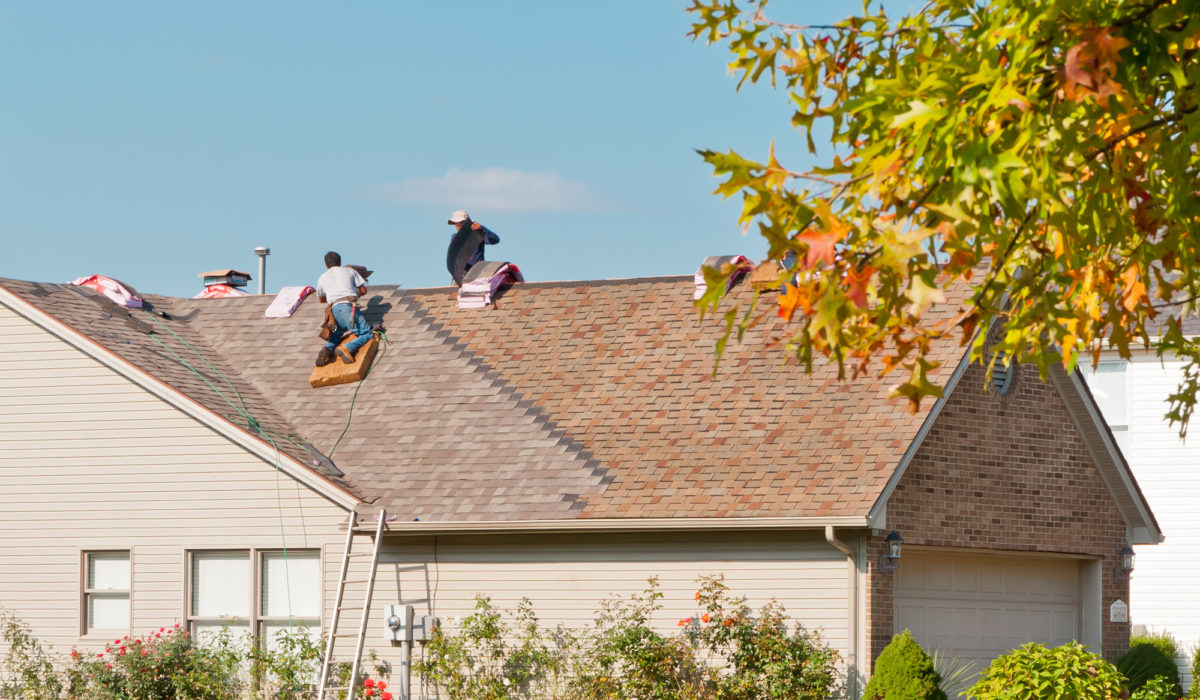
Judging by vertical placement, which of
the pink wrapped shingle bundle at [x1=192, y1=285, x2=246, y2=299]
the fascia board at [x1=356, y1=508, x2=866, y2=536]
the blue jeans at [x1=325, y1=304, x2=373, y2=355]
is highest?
the pink wrapped shingle bundle at [x1=192, y1=285, x2=246, y2=299]

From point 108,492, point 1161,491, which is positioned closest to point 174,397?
point 108,492

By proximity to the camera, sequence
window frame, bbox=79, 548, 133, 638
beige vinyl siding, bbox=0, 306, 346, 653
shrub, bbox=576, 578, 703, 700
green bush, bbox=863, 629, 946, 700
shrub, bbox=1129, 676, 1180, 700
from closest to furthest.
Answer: green bush, bbox=863, 629, 946, 700 → shrub, bbox=576, 578, 703, 700 → shrub, bbox=1129, 676, 1180, 700 → beige vinyl siding, bbox=0, 306, 346, 653 → window frame, bbox=79, 548, 133, 638

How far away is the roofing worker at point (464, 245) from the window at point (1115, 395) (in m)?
12.0

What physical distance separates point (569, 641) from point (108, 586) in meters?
6.22

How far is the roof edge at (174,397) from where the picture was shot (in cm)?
1881

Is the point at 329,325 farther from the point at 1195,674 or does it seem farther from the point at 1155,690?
the point at 1195,674

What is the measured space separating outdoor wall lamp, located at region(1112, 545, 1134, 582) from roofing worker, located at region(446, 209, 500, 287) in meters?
10.2

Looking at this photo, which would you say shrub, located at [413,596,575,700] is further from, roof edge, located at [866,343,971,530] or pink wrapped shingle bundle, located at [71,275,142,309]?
pink wrapped shingle bundle, located at [71,275,142,309]

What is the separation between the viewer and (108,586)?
1994 centimetres

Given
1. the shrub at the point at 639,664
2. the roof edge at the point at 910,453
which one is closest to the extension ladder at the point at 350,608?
the shrub at the point at 639,664

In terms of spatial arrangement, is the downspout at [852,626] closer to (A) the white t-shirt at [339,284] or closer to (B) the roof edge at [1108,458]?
(B) the roof edge at [1108,458]

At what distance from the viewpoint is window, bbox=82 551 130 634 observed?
19.8 m

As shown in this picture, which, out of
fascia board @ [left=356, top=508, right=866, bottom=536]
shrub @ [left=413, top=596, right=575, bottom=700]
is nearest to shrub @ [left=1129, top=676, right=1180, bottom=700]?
fascia board @ [left=356, top=508, right=866, bottom=536]

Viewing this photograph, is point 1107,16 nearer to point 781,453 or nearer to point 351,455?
point 781,453
